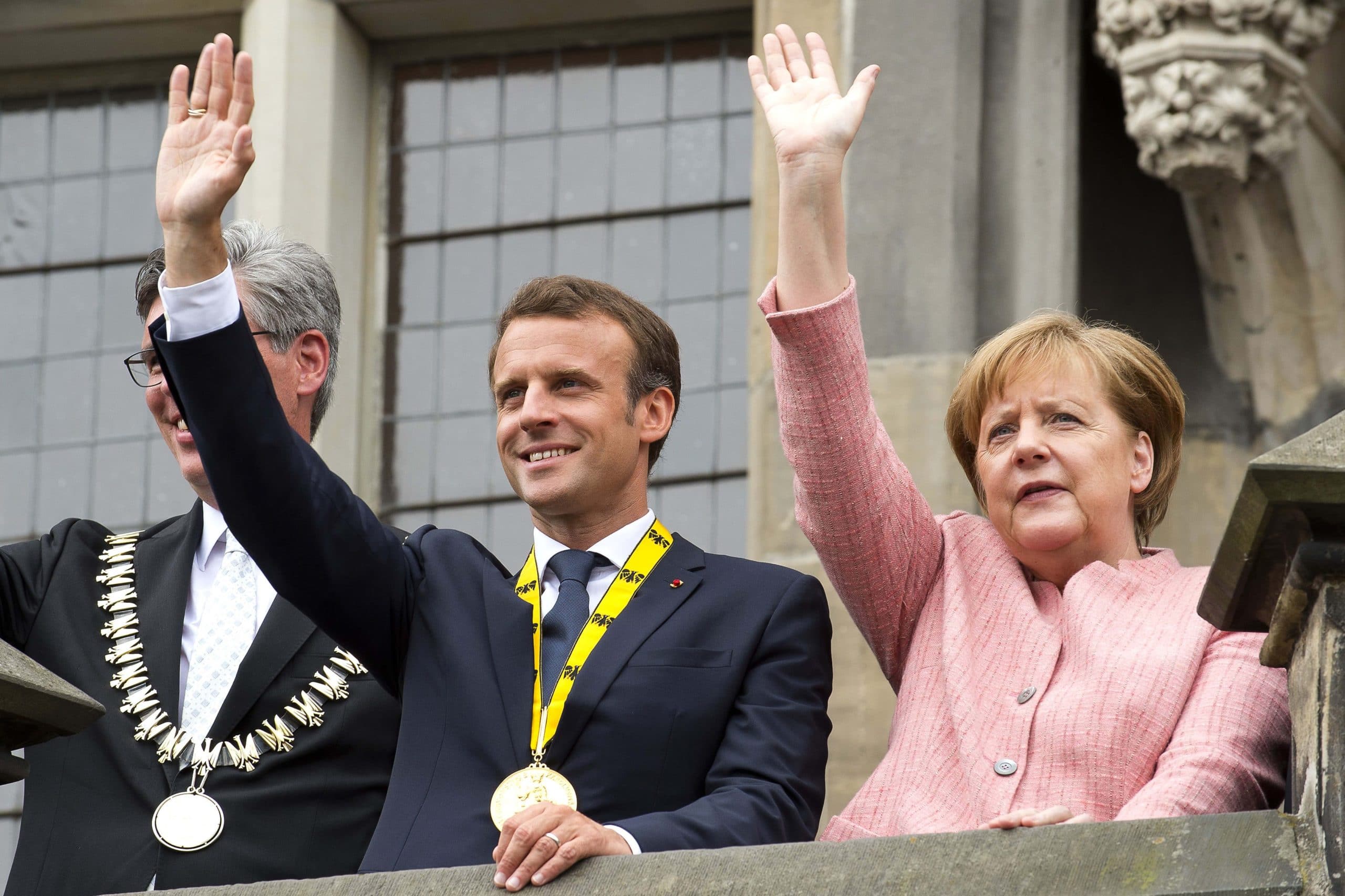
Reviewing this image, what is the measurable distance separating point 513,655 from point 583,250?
3653mm

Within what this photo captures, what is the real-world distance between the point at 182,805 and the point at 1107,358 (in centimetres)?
171

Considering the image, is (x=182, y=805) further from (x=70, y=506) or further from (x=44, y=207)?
(x=44, y=207)

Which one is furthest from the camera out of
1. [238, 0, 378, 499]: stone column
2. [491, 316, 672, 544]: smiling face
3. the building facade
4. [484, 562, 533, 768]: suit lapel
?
[238, 0, 378, 499]: stone column

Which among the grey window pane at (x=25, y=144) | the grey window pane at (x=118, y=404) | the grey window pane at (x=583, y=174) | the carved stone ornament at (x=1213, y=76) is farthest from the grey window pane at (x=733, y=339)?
the grey window pane at (x=25, y=144)

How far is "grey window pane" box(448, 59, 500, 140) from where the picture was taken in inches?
316

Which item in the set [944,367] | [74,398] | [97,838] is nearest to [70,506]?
[74,398]

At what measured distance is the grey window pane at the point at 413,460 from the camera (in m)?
7.70

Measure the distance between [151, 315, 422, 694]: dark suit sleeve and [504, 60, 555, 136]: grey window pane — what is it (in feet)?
12.6

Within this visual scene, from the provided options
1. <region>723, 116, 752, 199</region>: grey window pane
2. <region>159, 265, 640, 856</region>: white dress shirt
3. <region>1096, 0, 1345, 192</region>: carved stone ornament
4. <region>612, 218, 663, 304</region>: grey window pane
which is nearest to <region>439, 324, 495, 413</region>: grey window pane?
<region>612, 218, 663, 304</region>: grey window pane

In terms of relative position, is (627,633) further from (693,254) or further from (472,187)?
(472,187)

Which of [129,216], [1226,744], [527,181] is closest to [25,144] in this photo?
[129,216]

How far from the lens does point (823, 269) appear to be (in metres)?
4.23

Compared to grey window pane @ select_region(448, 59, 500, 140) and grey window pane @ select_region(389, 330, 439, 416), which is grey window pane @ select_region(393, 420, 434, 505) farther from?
grey window pane @ select_region(448, 59, 500, 140)

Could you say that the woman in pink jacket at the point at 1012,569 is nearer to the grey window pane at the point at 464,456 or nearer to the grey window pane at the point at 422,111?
the grey window pane at the point at 464,456
